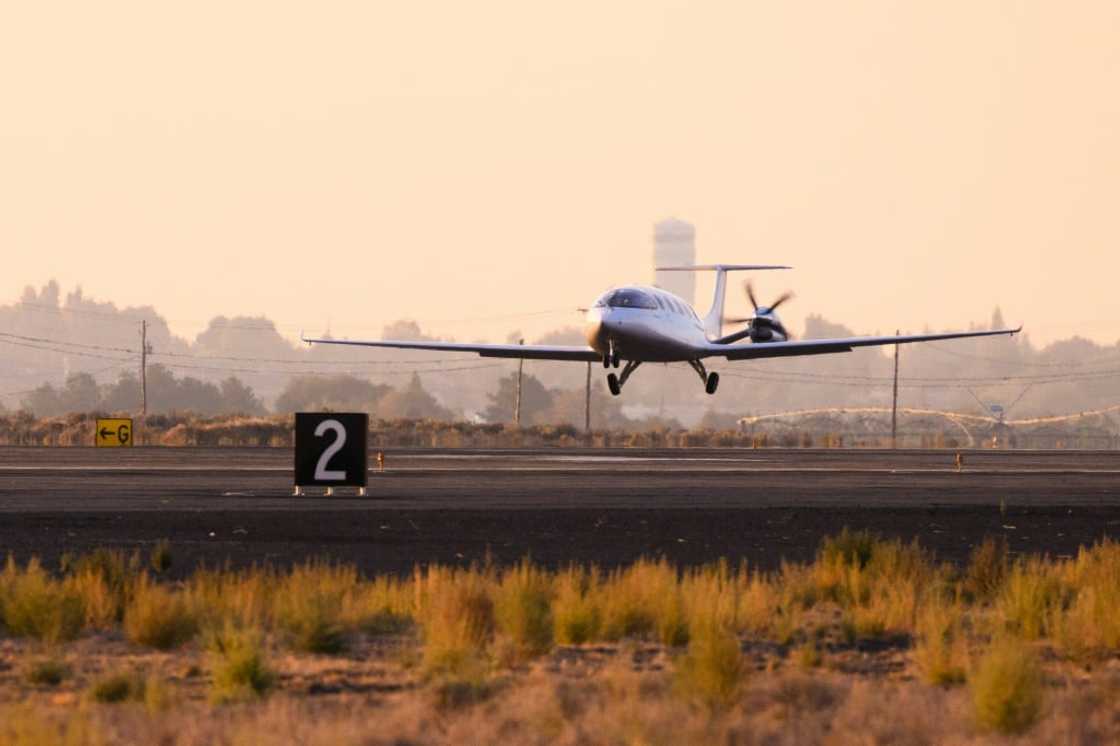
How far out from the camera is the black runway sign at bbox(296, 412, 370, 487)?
3844 centimetres

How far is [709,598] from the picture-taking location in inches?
785

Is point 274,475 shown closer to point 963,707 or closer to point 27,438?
point 963,707

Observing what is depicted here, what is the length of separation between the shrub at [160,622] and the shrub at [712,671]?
5.34 meters

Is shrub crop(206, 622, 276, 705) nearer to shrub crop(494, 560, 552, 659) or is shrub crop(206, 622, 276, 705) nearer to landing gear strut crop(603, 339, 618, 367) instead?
shrub crop(494, 560, 552, 659)

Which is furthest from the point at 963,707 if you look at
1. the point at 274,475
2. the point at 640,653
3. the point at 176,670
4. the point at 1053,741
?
the point at 274,475

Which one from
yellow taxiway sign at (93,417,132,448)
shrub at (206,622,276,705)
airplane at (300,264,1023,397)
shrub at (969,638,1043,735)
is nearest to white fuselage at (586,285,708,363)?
airplane at (300,264,1023,397)

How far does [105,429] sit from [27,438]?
18612 millimetres

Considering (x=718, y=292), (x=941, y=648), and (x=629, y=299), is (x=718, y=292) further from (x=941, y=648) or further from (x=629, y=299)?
(x=941, y=648)

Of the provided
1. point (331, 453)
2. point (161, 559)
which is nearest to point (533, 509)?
point (331, 453)

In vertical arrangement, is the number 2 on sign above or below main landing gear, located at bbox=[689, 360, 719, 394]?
below

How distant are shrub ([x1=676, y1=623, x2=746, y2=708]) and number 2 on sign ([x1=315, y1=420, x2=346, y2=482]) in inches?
911

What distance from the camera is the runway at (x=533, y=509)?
96.4 feet

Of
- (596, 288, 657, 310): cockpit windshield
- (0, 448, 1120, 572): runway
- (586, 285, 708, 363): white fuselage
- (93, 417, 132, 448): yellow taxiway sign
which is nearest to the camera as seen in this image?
(0, 448, 1120, 572): runway

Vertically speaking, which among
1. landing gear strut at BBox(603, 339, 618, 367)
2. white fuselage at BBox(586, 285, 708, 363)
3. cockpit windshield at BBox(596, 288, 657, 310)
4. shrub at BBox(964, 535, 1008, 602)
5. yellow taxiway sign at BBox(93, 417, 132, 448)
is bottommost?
shrub at BBox(964, 535, 1008, 602)
